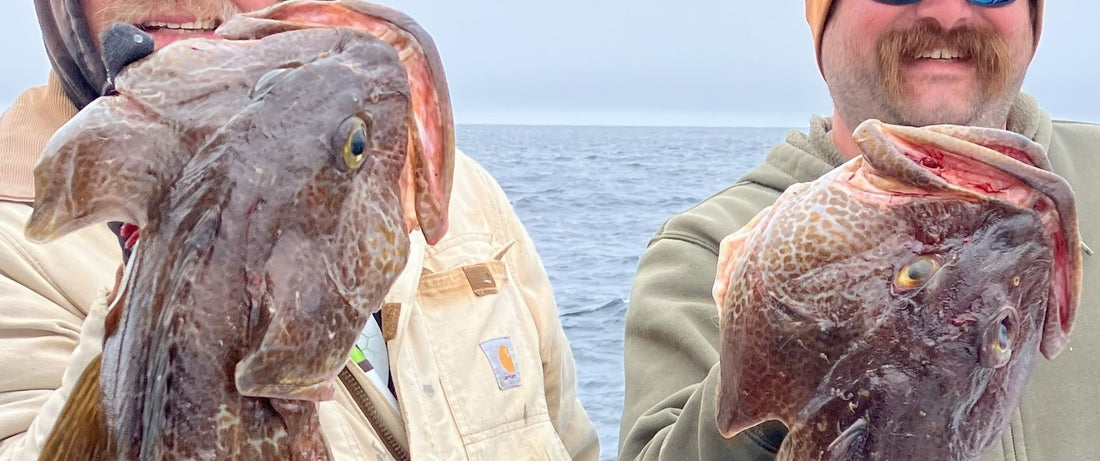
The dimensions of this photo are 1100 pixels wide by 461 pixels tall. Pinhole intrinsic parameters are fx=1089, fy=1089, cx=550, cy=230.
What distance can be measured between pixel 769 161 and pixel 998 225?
2.18 meters

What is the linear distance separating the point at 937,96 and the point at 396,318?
1788mm

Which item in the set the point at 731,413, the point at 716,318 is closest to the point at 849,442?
the point at 731,413

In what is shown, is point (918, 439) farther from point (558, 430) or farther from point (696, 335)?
point (558, 430)

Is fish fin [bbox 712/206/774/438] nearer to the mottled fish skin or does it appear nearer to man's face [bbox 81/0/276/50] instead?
the mottled fish skin

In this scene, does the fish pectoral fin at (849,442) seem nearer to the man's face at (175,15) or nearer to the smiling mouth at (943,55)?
the man's face at (175,15)

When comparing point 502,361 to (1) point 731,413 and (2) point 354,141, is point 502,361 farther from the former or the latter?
(2) point 354,141

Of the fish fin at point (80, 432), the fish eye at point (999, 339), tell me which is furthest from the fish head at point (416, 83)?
the fish eye at point (999, 339)

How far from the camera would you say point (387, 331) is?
277 centimetres

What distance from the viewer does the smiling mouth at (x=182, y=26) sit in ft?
7.85

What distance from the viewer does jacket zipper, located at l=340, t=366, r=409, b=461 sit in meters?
2.65

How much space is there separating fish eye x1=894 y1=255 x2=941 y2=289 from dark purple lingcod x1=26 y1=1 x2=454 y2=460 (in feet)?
2.56

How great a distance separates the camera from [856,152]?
3.67m

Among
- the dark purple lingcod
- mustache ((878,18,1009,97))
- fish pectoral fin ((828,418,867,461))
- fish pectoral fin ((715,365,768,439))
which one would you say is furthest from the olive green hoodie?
the dark purple lingcod

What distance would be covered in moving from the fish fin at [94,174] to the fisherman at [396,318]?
2.25 feet
